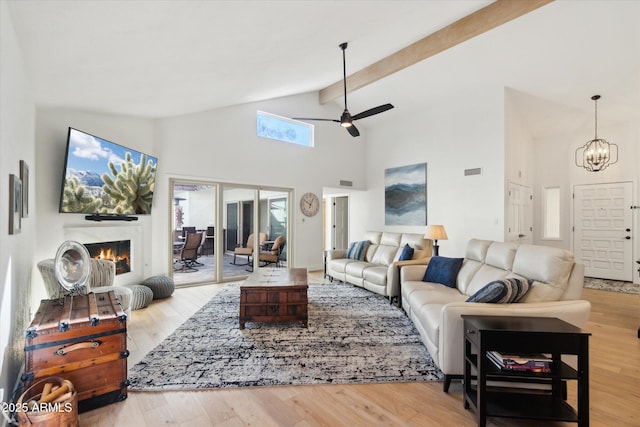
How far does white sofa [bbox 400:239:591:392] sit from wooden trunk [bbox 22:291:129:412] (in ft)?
7.45

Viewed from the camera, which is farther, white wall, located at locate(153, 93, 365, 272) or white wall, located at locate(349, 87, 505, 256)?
white wall, located at locate(349, 87, 505, 256)

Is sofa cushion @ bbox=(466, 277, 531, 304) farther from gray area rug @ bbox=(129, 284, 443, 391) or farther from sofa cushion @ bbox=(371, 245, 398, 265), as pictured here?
sofa cushion @ bbox=(371, 245, 398, 265)

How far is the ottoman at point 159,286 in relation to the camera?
446 centimetres

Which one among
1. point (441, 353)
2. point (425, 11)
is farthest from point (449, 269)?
point (425, 11)

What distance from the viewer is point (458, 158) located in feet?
19.5

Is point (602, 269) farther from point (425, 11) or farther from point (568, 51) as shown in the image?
point (425, 11)

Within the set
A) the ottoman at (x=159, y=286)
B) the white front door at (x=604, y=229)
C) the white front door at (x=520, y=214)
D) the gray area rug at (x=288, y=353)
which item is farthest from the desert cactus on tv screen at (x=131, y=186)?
the white front door at (x=604, y=229)

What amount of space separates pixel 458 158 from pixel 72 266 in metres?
6.17

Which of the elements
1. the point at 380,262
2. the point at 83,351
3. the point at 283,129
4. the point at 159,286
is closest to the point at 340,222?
the point at 283,129

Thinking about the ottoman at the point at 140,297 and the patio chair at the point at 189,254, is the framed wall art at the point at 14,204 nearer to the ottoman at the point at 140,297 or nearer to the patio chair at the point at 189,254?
the ottoman at the point at 140,297

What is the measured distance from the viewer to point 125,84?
3.13 metres

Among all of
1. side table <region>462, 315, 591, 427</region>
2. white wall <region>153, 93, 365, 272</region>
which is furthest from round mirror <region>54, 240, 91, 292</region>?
side table <region>462, 315, 591, 427</region>

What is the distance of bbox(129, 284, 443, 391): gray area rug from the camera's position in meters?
2.30

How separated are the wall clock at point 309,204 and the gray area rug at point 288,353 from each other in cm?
322
